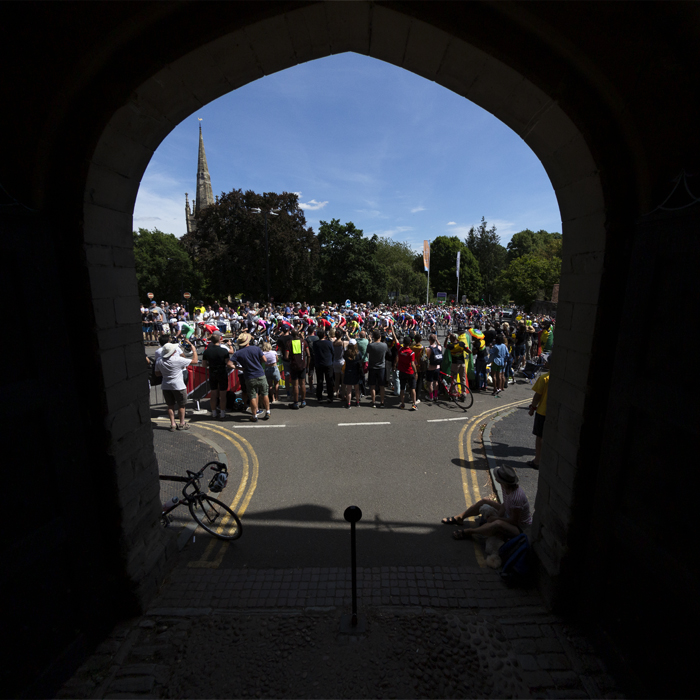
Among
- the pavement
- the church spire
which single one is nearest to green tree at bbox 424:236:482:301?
the church spire

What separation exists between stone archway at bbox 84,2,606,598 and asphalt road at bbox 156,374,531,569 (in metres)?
1.36

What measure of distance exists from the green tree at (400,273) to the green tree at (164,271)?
2827cm

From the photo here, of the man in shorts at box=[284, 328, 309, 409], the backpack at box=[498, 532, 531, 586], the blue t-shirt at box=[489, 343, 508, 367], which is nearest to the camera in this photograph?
the backpack at box=[498, 532, 531, 586]

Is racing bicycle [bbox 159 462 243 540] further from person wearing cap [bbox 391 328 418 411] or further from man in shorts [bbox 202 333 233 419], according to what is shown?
person wearing cap [bbox 391 328 418 411]

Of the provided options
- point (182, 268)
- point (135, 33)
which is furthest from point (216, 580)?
point (182, 268)

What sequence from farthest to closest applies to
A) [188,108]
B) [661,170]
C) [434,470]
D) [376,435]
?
[376,435], [434,470], [188,108], [661,170]

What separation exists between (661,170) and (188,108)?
12.8ft

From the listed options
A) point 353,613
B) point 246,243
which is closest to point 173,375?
point 353,613

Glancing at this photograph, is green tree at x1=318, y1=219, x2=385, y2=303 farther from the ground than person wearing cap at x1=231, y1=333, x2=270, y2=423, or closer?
farther from the ground

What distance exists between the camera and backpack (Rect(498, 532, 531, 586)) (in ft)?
13.5

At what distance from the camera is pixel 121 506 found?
3.57m

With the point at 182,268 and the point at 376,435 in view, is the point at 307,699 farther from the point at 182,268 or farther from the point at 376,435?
the point at 182,268

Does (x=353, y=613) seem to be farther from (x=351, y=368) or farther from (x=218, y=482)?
(x=351, y=368)

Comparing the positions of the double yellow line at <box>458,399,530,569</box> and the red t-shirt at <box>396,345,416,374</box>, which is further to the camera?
the red t-shirt at <box>396,345,416,374</box>
